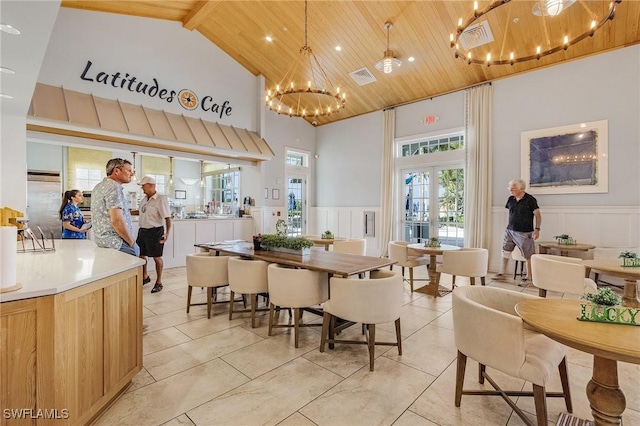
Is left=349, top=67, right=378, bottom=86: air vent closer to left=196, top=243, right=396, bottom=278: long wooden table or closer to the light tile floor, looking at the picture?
left=196, top=243, right=396, bottom=278: long wooden table

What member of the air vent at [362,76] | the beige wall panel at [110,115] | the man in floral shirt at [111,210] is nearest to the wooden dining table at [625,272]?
the man in floral shirt at [111,210]

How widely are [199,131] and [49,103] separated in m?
2.46

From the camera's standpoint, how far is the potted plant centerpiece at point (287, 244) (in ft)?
11.6

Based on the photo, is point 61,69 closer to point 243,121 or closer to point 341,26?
point 243,121

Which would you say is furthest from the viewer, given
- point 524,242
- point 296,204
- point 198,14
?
point 296,204

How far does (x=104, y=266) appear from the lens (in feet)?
6.52

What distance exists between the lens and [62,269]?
1.88 metres

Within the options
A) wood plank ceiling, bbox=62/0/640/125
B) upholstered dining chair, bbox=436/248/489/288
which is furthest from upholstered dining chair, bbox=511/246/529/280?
wood plank ceiling, bbox=62/0/640/125

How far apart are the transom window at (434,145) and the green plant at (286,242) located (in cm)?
472

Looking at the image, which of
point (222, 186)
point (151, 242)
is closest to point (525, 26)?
point (151, 242)

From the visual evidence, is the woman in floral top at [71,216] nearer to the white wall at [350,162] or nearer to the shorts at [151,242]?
the shorts at [151,242]

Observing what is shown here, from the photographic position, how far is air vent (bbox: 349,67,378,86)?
21.3 ft

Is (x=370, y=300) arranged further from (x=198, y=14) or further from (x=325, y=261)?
(x=198, y=14)

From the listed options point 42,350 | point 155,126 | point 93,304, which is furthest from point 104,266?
point 155,126
